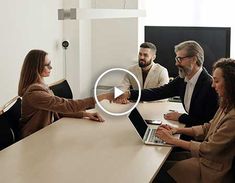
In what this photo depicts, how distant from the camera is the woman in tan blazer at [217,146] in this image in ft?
7.20

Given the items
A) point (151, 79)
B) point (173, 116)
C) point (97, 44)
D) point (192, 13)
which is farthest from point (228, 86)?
point (97, 44)

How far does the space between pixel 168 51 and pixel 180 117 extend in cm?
187

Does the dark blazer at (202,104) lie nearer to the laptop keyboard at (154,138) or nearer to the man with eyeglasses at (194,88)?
the man with eyeglasses at (194,88)

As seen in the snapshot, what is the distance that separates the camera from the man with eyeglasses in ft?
9.42

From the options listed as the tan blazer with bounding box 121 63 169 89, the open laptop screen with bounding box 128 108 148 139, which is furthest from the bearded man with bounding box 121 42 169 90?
the open laptop screen with bounding box 128 108 148 139

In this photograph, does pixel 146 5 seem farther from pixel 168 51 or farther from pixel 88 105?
pixel 88 105

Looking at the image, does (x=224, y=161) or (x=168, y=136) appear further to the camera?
(x=168, y=136)

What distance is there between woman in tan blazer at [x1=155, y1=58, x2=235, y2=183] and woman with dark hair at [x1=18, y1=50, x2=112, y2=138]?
647 mm

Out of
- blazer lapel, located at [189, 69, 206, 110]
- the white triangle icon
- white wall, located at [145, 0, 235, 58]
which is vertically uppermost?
white wall, located at [145, 0, 235, 58]

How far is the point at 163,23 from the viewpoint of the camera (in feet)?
17.0

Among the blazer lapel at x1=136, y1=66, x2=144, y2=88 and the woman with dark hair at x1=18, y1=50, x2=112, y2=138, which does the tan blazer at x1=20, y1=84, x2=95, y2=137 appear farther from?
the blazer lapel at x1=136, y1=66, x2=144, y2=88

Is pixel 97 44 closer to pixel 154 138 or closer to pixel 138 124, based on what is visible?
pixel 138 124

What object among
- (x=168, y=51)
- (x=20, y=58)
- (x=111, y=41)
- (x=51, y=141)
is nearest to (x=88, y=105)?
(x=51, y=141)

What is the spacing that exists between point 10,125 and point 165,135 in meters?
1.05
